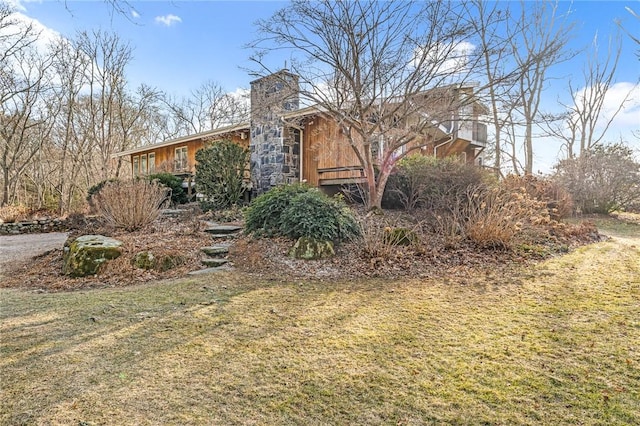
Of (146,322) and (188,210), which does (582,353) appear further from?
(188,210)

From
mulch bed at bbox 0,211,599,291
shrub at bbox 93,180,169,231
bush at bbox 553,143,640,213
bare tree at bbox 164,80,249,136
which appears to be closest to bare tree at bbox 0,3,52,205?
bare tree at bbox 164,80,249,136

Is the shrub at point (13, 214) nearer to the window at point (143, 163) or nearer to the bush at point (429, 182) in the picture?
the window at point (143, 163)

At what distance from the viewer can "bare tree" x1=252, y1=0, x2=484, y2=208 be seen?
738cm

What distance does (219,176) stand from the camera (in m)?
10.8

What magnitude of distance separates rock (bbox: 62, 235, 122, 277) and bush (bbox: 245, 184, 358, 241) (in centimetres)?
260

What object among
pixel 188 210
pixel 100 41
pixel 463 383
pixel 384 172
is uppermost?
pixel 100 41

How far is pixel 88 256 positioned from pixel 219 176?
5.40 meters

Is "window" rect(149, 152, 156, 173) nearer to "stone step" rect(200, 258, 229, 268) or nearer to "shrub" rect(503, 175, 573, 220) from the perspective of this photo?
"stone step" rect(200, 258, 229, 268)

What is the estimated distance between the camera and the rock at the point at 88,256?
18.5ft

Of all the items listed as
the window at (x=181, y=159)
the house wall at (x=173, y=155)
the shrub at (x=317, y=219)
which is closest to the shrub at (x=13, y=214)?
the house wall at (x=173, y=155)

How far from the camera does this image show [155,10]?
4602 millimetres

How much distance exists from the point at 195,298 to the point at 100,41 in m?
21.2

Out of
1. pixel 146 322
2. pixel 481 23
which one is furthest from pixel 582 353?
pixel 481 23

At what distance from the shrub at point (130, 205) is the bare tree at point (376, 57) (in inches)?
163
